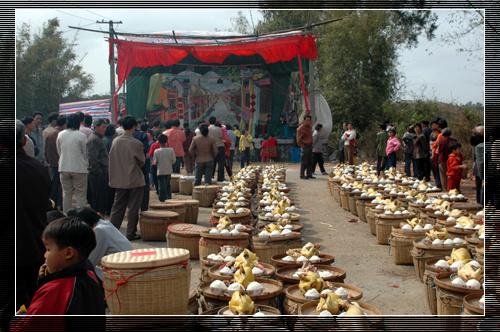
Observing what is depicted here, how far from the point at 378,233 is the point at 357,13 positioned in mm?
20532

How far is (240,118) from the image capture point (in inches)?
957

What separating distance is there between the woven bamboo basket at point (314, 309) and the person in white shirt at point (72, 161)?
5444 millimetres

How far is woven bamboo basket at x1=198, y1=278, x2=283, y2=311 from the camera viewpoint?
12.7 ft

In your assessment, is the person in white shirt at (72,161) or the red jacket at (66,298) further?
the person in white shirt at (72,161)

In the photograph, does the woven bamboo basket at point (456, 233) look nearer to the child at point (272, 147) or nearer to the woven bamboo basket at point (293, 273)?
the woven bamboo basket at point (293, 273)

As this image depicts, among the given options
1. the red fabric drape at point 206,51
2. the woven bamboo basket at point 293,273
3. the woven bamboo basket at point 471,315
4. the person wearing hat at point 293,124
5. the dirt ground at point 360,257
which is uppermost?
the red fabric drape at point 206,51

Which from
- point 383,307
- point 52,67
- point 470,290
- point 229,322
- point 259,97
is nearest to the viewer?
point 229,322

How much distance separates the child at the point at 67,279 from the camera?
2.54 meters

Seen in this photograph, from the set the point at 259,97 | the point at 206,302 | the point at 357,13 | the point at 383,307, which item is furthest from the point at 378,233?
the point at 357,13

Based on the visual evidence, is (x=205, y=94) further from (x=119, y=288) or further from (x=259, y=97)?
(x=119, y=288)

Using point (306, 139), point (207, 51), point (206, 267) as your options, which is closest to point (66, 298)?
point (206, 267)

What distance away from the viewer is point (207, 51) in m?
19.3

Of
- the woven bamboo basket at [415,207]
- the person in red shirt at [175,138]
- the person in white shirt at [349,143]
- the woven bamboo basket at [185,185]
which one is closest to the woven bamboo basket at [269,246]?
the woven bamboo basket at [415,207]

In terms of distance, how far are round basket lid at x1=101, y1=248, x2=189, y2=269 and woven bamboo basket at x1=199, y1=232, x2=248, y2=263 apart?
6.33 ft
